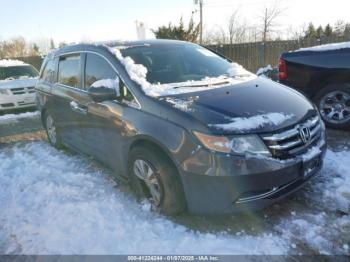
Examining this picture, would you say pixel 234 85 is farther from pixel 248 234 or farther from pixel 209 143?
pixel 248 234

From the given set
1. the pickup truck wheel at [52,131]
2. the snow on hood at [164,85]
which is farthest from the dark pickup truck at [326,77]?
the pickup truck wheel at [52,131]

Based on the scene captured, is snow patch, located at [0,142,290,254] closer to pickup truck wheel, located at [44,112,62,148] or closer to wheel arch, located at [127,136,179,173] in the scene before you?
wheel arch, located at [127,136,179,173]

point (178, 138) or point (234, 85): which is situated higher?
point (234, 85)

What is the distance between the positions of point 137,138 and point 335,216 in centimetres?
202

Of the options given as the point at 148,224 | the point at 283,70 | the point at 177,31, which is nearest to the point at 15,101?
the point at 283,70

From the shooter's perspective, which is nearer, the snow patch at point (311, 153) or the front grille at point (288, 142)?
the front grille at point (288, 142)

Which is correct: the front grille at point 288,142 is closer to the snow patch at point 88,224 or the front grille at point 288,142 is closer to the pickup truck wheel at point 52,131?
the snow patch at point 88,224

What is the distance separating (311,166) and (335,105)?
2.82 meters

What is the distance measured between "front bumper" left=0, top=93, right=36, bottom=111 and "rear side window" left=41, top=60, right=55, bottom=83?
13.1ft

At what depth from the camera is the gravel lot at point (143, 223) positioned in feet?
8.64

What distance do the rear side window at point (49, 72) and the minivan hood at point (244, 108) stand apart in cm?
289

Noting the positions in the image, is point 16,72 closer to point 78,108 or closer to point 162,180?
point 78,108

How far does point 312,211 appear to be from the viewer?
302 cm

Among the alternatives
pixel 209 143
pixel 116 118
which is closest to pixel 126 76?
pixel 116 118
